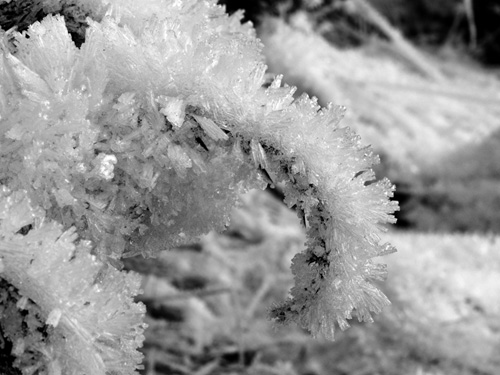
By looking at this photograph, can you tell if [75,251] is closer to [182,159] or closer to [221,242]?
[182,159]

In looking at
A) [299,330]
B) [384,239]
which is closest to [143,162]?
[299,330]

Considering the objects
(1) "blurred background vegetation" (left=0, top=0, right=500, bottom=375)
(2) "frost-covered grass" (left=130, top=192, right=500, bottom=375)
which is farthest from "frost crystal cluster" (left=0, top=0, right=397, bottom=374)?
(2) "frost-covered grass" (left=130, top=192, right=500, bottom=375)

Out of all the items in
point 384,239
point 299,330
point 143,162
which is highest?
point 143,162

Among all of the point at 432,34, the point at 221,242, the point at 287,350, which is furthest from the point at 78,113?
the point at 432,34

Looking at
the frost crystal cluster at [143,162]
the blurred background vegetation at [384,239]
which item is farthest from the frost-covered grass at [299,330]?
the frost crystal cluster at [143,162]

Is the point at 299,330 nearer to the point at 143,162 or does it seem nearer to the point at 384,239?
the point at 384,239
